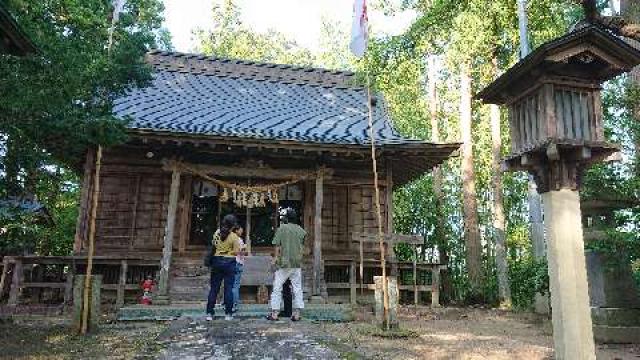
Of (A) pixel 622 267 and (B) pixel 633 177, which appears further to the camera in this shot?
(A) pixel 622 267

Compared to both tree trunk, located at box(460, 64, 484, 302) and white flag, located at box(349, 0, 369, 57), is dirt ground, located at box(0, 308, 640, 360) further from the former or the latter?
white flag, located at box(349, 0, 369, 57)

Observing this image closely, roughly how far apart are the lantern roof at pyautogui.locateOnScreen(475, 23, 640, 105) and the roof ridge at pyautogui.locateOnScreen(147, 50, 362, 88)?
1247cm

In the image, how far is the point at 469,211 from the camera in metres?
14.7

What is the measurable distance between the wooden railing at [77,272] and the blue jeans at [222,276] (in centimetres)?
401

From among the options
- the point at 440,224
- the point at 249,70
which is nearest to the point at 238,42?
the point at 249,70

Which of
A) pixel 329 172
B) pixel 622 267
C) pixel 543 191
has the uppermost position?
pixel 329 172

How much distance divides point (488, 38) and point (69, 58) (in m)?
10.6

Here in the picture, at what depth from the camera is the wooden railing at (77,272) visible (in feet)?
35.4

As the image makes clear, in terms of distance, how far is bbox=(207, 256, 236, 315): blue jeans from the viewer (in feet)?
25.5

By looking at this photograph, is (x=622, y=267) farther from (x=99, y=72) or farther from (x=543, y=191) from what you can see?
(x=99, y=72)

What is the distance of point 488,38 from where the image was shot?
13.2 m

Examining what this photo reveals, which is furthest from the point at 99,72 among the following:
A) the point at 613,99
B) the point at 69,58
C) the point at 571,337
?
the point at 613,99

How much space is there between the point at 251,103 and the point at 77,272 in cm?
729

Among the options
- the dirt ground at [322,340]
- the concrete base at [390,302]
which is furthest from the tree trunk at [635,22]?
the concrete base at [390,302]
